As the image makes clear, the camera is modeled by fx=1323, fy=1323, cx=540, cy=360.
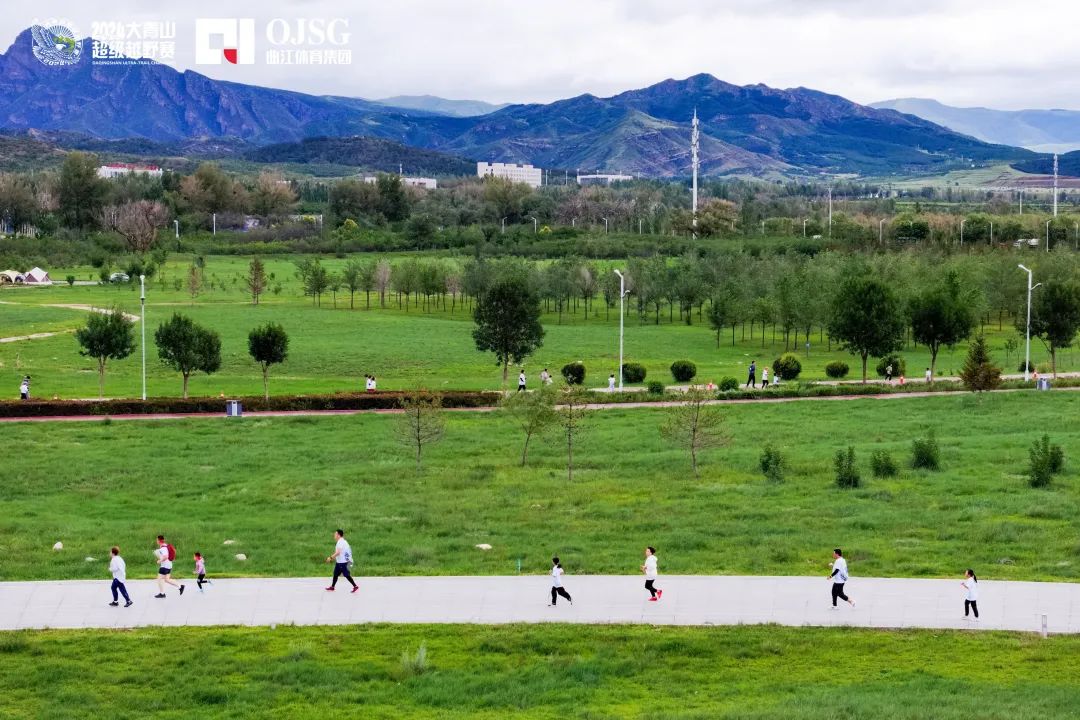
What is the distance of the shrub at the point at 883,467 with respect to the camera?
3388 centimetres

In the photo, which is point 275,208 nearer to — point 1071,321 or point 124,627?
point 1071,321

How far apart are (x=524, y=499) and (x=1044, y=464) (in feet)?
42.3

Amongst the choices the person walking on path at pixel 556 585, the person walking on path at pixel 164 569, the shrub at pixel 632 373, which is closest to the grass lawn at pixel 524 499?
the person walking on path at pixel 164 569

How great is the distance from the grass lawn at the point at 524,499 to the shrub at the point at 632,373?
33.3 ft

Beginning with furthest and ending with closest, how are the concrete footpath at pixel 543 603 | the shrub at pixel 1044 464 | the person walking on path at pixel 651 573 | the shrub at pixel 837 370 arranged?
the shrub at pixel 837 370, the shrub at pixel 1044 464, the person walking on path at pixel 651 573, the concrete footpath at pixel 543 603

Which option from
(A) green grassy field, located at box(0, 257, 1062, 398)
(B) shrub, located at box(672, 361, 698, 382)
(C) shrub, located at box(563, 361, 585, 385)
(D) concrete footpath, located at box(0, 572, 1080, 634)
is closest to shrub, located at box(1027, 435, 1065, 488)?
(D) concrete footpath, located at box(0, 572, 1080, 634)

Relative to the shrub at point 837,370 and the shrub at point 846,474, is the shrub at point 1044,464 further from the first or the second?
the shrub at point 837,370

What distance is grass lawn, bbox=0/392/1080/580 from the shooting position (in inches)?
1013

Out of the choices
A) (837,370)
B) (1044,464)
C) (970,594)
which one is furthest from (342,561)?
(837,370)

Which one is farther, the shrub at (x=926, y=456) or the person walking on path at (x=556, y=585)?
the shrub at (x=926, y=456)

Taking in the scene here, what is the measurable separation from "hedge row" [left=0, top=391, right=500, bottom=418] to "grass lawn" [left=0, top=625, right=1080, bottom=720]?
24.7 meters

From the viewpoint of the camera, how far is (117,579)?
22.1 metres

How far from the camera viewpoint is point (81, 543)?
2675 cm

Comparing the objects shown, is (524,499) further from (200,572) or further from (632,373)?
(632,373)
